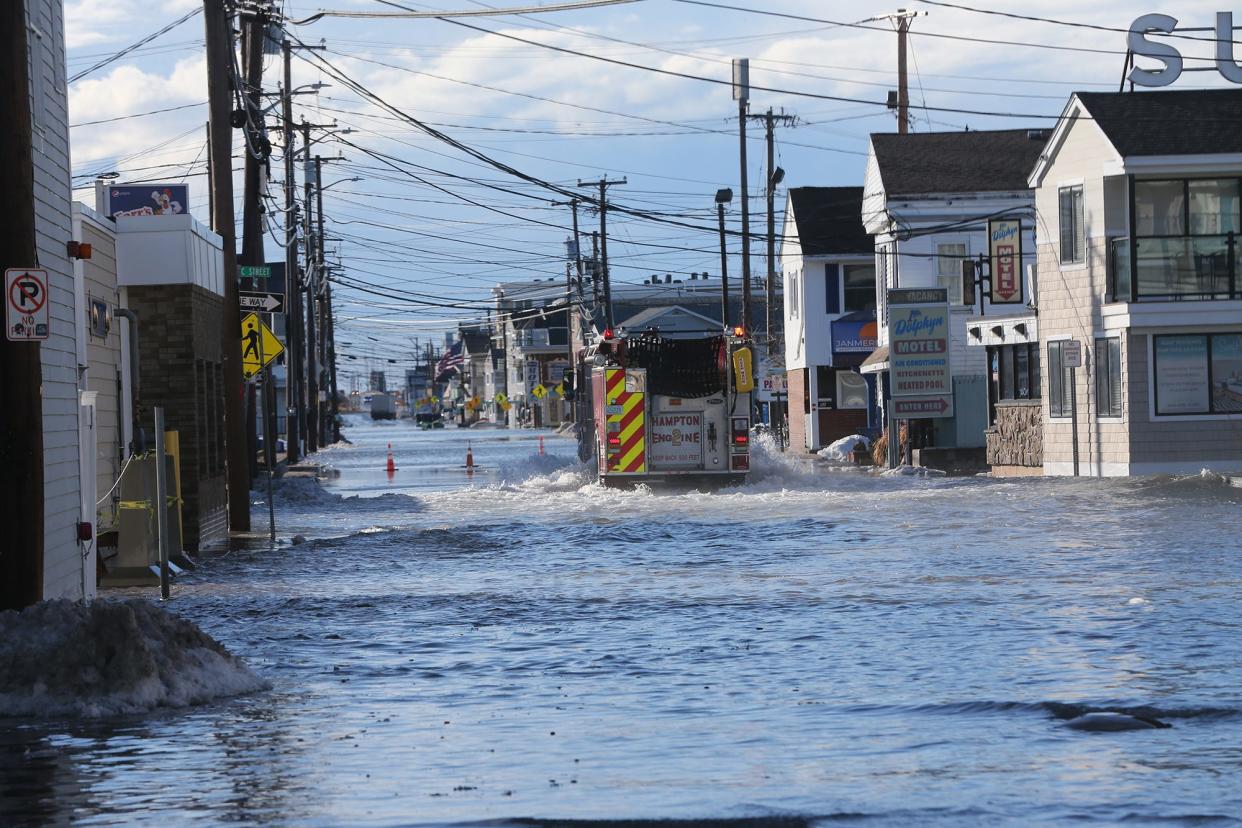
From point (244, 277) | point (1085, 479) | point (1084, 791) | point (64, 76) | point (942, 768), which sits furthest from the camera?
point (1085, 479)

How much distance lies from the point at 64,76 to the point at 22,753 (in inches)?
363

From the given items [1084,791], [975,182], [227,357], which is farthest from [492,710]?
[975,182]

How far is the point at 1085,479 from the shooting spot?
34.9 metres

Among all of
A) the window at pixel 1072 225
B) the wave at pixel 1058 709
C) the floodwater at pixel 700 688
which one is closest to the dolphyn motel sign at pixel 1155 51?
the window at pixel 1072 225

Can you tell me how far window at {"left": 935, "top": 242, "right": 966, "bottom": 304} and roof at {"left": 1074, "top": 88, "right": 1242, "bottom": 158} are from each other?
38.9ft

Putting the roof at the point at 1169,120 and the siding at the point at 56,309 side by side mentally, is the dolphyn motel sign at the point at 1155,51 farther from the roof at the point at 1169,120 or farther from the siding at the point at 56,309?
the siding at the point at 56,309

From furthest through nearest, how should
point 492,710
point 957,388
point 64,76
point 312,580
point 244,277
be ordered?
1. point 957,388
2. point 244,277
3. point 312,580
4. point 64,76
5. point 492,710

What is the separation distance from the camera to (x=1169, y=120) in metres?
36.5

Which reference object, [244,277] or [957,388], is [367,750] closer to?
[244,277]

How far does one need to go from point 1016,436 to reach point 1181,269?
6.31 meters

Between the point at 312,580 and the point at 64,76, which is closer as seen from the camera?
the point at 64,76

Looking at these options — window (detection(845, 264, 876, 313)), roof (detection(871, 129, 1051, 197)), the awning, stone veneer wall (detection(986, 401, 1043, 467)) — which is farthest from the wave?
window (detection(845, 264, 876, 313))

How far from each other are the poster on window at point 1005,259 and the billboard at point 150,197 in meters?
18.5

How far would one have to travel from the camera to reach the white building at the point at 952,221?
47.1m
